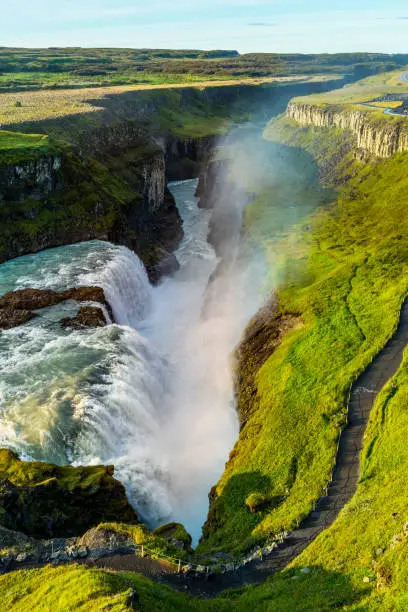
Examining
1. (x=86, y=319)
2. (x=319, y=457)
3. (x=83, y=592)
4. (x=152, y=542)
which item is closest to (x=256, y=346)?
(x=86, y=319)

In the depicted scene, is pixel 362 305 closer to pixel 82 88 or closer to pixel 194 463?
pixel 194 463

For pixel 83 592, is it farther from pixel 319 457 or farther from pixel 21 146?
pixel 21 146

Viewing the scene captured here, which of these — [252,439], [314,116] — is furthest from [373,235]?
[314,116]

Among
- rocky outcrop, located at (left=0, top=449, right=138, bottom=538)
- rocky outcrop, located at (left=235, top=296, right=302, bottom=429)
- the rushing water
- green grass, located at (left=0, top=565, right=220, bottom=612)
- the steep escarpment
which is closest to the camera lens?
green grass, located at (left=0, top=565, right=220, bottom=612)

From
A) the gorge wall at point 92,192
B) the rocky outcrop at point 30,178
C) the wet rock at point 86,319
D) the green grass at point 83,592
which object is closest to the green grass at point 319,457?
the green grass at point 83,592

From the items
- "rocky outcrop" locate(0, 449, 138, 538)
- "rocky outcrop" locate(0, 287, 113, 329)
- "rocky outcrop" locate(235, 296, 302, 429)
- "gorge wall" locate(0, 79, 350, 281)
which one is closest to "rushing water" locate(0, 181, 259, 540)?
"rocky outcrop" locate(0, 287, 113, 329)

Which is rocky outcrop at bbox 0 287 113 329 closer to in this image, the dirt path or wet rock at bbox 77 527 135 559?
the dirt path

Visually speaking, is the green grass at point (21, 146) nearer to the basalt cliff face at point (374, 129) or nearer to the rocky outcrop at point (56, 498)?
the rocky outcrop at point (56, 498)

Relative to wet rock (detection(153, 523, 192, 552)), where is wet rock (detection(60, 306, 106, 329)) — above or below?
above
